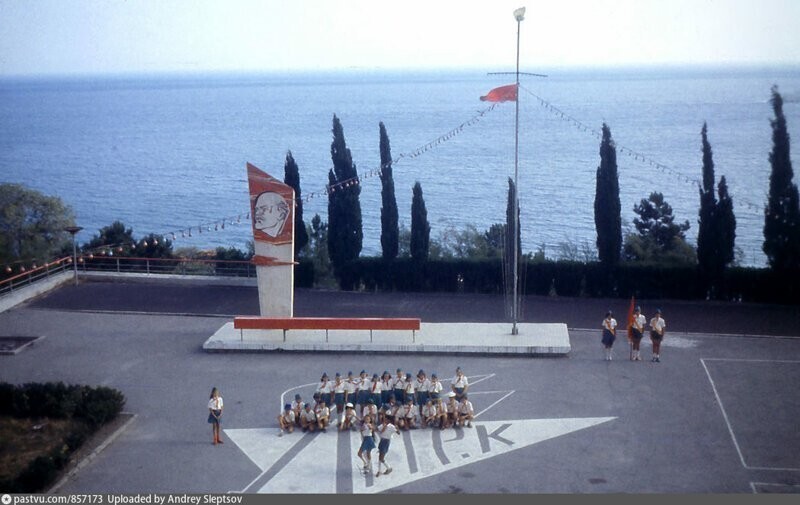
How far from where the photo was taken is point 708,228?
1063 inches

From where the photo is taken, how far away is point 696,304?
85.9 ft

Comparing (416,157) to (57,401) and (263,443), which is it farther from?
(263,443)

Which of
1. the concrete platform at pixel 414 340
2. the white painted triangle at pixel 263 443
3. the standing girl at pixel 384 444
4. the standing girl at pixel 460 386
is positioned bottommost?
the white painted triangle at pixel 263 443

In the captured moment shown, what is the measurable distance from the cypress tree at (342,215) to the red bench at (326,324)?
291 inches

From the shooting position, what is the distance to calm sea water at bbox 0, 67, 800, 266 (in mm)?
69938

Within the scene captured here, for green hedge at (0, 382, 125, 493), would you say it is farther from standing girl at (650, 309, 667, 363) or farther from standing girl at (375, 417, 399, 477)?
standing girl at (650, 309, 667, 363)

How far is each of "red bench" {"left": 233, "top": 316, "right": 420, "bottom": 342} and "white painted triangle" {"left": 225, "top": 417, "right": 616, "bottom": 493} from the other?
4.91m

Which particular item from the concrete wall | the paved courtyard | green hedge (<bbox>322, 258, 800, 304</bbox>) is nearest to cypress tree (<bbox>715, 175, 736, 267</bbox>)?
green hedge (<bbox>322, 258, 800, 304</bbox>)

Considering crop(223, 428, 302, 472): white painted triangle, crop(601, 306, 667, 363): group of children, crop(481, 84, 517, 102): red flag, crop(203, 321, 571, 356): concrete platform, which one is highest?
crop(481, 84, 517, 102): red flag

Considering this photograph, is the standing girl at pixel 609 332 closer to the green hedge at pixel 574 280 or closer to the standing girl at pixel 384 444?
the green hedge at pixel 574 280

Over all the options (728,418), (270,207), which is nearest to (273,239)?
(270,207)

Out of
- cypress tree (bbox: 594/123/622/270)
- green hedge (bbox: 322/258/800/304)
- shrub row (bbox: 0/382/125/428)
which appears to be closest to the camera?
shrub row (bbox: 0/382/125/428)

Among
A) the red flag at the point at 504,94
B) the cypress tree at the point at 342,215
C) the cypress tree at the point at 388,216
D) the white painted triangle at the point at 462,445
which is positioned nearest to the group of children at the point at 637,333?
the white painted triangle at the point at 462,445

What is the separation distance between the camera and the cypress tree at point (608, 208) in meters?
27.4
